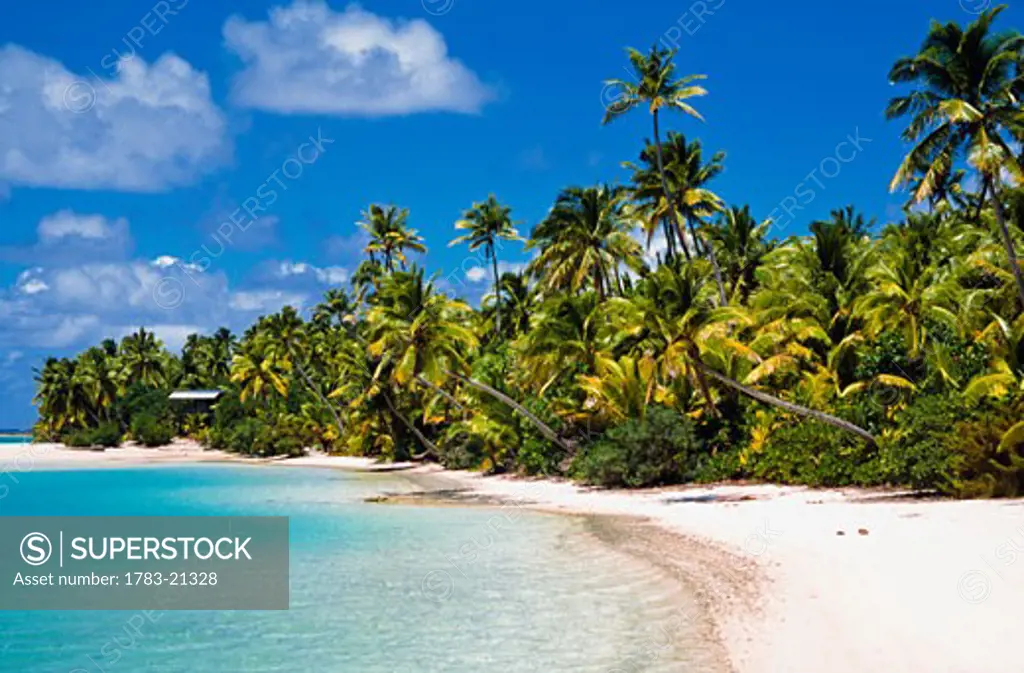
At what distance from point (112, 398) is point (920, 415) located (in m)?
78.6

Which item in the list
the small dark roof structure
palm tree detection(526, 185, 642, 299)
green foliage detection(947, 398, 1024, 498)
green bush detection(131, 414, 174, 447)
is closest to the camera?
green foliage detection(947, 398, 1024, 498)

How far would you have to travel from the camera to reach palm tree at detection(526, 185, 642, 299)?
3797 cm

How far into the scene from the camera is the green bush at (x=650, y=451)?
26609 mm

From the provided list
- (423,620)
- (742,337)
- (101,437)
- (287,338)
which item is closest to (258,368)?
(287,338)

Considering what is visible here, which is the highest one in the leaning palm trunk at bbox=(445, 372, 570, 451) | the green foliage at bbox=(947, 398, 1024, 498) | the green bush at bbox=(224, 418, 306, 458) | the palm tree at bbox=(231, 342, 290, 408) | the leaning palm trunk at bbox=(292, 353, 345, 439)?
the palm tree at bbox=(231, 342, 290, 408)

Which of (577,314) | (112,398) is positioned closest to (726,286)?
(577,314)

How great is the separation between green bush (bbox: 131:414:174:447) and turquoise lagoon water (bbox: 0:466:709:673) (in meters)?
60.7

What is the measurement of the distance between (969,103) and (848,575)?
12105 millimetres

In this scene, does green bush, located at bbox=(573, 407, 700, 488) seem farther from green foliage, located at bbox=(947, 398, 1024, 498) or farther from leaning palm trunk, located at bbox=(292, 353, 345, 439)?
leaning palm trunk, located at bbox=(292, 353, 345, 439)

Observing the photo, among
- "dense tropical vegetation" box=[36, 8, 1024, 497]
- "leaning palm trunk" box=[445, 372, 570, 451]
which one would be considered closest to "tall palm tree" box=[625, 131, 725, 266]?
"dense tropical vegetation" box=[36, 8, 1024, 497]

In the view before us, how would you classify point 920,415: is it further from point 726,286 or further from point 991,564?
point 726,286

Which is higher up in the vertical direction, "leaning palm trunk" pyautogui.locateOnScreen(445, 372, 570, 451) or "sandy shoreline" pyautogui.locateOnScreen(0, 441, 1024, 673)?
"leaning palm trunk" pyautogui.locateOnScreen(445, 372, 570, 451)

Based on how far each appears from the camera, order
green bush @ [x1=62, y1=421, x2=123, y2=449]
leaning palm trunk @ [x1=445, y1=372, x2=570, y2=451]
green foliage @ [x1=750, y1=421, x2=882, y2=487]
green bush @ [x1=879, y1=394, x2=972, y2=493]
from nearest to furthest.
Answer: green bush @ [x1=879, y1=394, x2=972, y2=493], green foliage @ [x1=750, y1=421, x2=882, y2=487], leaning palm trunk @ [x1=445, y1=372, x2=570, y2=451], green bush @ [x1=62, y1=421, x2=123, y2=449]

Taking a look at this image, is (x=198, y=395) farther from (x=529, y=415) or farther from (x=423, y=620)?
(x=423, y=620)
